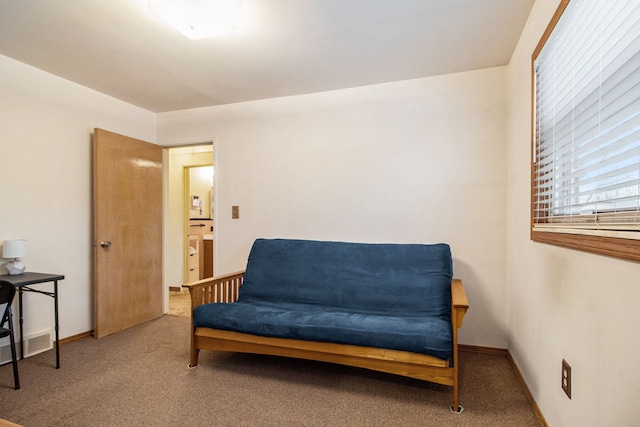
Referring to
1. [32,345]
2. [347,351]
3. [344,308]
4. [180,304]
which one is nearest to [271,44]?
[344,308]

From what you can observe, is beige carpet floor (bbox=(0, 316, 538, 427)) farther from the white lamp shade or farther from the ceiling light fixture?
→ the ceiling light fixture

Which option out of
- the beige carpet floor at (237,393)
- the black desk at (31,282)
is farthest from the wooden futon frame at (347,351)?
the black desk at (31,282)

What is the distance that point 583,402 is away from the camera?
1202mm

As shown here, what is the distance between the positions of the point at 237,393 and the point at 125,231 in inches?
81.3

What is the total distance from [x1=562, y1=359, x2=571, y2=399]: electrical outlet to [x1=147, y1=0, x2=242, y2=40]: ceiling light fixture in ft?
7.53

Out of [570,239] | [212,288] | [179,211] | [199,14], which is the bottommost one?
[212,288]

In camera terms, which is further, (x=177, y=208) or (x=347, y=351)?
(x=177, y=208)

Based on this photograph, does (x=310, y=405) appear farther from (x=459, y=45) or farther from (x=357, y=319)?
(x=459, y=45)

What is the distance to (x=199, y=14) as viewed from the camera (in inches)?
65.4

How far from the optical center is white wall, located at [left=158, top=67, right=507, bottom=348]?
2553mm

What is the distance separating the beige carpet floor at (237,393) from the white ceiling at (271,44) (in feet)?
7.43

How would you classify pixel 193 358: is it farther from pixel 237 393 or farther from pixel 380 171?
pixel 380 171

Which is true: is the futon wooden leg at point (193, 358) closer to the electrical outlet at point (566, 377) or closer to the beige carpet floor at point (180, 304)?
the beige carpet floor at point (180, 304)

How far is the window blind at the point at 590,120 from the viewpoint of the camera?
0.97 m
